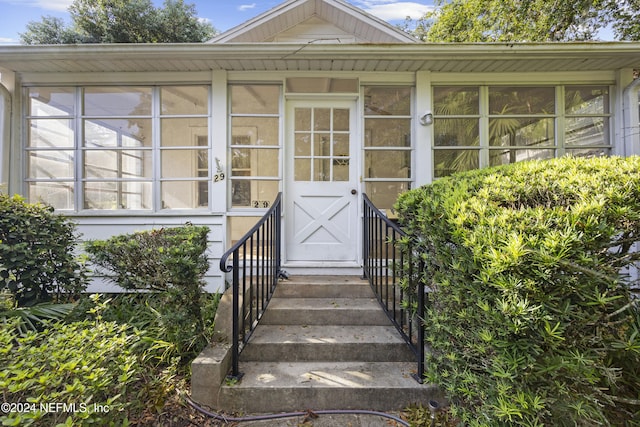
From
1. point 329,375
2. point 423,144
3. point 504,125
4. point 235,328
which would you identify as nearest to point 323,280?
point 329,375

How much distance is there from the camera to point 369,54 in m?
3.18

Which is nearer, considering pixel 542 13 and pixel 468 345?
pixel 468 345

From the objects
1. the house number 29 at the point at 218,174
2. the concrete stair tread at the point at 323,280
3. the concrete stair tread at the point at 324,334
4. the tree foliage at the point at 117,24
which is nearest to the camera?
the concrete stair tread at the point at 324,334

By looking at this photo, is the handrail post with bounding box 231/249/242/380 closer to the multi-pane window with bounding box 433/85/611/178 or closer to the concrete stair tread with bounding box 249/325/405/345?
the concrete stair tread with bounding box 249/325/405/345

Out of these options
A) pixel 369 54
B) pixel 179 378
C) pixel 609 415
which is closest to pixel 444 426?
pixel 609 415

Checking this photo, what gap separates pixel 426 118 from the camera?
3.52 meters

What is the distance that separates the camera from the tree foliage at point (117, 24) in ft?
33.5

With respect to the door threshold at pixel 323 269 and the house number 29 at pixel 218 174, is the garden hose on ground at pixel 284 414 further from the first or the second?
the house number 29 at pixel 218 174

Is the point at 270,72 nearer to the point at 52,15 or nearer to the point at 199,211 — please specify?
the point at 199,211

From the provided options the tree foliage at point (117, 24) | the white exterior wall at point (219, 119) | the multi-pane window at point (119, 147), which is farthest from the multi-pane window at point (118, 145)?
the tree foliage at point (117, 24)

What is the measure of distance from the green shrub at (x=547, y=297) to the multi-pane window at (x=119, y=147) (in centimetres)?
323

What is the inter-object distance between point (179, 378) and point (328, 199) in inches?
94.1

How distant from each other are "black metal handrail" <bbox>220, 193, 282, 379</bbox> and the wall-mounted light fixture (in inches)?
83.9

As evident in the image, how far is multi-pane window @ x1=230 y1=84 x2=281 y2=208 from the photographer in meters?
3.59
